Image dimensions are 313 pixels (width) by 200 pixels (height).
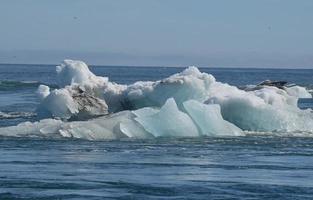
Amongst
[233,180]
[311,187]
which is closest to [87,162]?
[233,180]

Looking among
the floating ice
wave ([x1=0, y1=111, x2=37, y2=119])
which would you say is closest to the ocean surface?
the floating ice

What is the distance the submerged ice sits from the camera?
34.1 m

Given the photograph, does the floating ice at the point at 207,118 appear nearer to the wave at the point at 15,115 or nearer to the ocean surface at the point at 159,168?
the ocean surface at the point at 159,168

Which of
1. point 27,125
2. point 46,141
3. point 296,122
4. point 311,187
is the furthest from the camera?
point 296,122

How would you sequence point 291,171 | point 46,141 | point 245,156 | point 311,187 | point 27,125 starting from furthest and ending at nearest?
point 27,125 → point 46,141 → point 245,156 → point 291,171 → point 311,187

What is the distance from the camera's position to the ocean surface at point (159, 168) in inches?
843

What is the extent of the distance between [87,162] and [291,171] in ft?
16.8

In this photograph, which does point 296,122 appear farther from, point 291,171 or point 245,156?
point 291,171

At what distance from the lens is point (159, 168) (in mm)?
25547

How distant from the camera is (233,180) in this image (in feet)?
76.6

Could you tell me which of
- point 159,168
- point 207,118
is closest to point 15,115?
point 207,118

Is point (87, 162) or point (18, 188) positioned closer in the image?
point (18, 188)

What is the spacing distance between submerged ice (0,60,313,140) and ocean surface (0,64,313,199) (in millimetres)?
1048

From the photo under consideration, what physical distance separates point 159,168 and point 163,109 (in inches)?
333
